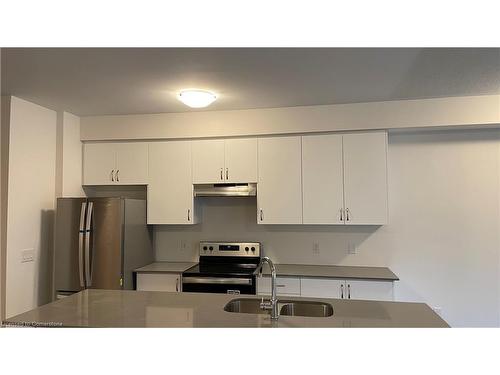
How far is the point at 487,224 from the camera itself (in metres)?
3.50

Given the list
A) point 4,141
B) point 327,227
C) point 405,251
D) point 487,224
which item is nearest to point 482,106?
point 487,224

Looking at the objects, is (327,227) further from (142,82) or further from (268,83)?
(142,82)

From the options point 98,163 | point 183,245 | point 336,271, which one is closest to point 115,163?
point 98,163

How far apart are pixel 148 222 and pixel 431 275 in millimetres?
3045

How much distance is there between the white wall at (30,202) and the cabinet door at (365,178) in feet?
9.86

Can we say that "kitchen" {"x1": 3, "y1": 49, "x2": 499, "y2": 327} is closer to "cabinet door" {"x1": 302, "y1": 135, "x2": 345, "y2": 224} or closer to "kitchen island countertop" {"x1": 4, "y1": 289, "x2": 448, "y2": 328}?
"cabinet door" {"x1": 302, "y1": 135, "x2": 345, "y2": 224}

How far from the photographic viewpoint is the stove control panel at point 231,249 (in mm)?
3807

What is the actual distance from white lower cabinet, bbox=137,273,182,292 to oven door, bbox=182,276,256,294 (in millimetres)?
99

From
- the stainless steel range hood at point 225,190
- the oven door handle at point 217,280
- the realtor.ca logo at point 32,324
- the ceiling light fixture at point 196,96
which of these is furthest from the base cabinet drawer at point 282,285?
the realtor.ca logo at point 32,324

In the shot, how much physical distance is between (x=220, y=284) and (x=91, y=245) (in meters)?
1.31

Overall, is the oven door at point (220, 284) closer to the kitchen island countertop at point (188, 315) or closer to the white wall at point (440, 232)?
the white wall at point (440, 232)

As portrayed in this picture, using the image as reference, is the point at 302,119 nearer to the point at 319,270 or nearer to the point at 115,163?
the point at 319,270

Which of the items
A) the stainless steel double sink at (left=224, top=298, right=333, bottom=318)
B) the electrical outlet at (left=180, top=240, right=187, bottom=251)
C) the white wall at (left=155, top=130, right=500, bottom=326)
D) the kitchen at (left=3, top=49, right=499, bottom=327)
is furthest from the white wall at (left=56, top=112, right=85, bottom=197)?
the white wall at (left=155, top=130, right=500, bottom=326)

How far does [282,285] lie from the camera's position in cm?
337
